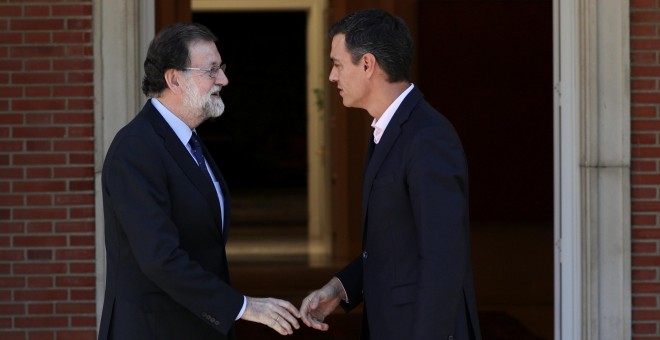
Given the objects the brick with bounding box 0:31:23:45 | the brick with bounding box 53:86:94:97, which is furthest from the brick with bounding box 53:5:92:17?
the brick with bounding box 53:86:94:97

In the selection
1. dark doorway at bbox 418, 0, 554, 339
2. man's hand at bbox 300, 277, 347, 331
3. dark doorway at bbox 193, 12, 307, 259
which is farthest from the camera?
dark doorway at bbox 193, 12, 307, 259

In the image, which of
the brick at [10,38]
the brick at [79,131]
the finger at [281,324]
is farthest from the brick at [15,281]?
the finger at [281,324]

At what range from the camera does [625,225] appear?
5.33 metres

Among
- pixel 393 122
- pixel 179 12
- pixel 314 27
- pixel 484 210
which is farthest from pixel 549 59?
pixel 393 122

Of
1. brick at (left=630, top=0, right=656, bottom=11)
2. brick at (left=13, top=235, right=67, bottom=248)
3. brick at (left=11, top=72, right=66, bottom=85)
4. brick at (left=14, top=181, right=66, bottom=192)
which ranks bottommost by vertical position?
brick at (left=13, top=235, right=67, bottom=248)

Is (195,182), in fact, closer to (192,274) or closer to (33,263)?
(192,274)

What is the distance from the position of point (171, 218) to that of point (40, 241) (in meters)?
2.32

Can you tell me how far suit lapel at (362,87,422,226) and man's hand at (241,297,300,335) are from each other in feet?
1.15

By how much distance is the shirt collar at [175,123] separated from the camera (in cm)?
333

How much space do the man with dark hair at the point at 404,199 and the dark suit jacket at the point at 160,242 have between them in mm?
441

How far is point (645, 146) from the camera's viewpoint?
536 centimetres

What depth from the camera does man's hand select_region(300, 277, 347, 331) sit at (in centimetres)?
349

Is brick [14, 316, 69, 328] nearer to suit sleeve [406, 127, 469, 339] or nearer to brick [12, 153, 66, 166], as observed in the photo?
brick [12, 153, 66, 166]

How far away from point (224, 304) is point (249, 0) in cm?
1209
